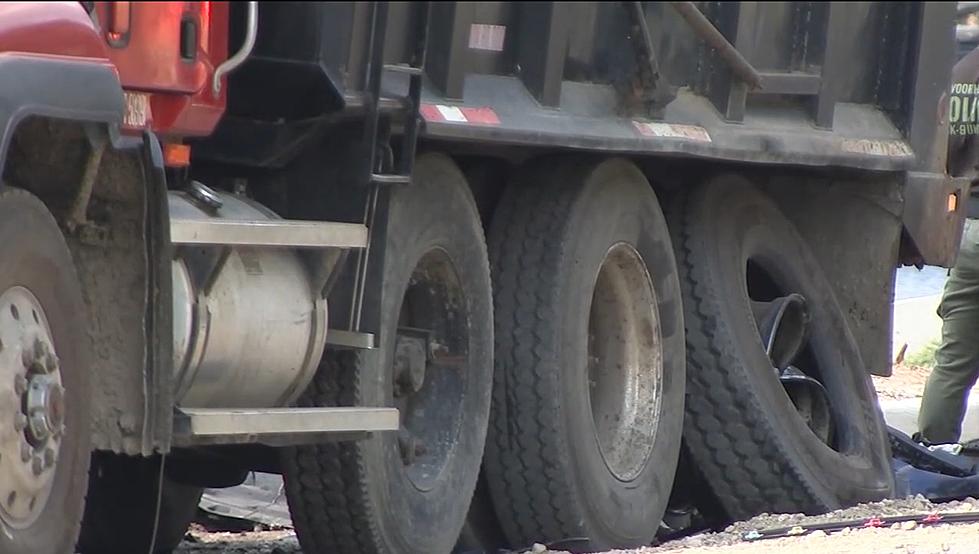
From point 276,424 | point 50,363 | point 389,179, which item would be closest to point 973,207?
point 389,179

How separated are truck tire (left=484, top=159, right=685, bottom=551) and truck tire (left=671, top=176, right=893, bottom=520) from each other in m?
0.24

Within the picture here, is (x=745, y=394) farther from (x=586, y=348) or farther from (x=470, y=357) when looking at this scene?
(x=470, y=357)

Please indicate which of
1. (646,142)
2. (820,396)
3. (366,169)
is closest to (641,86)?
(646,142)

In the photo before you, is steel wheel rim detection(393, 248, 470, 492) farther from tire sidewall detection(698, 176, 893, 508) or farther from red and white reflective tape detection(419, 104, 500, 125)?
tire sidewall detection(698, 176, 893, 508)

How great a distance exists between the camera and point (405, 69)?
5559 millimetres

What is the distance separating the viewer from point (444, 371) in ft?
20.4

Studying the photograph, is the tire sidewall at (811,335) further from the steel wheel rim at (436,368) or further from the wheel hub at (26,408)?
the wheel hub at (26,408)

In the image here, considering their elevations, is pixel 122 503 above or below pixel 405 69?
below

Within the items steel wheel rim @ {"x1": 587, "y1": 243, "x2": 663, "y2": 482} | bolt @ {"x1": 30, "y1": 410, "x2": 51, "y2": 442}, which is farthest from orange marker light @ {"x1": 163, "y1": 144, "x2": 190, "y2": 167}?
steel wheel rim @ {"x1": 587, "y1": 243, "x2": 663, "y2": 482}

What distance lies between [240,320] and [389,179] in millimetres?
617

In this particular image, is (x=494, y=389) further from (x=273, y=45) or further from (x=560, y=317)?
(x=273, y=45)

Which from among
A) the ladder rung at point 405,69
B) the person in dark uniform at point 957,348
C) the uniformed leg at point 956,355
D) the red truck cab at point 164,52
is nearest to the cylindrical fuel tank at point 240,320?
the red truck cab at point 164,52

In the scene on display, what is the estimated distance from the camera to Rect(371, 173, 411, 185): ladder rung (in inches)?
216

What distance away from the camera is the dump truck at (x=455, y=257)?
4656 mm
